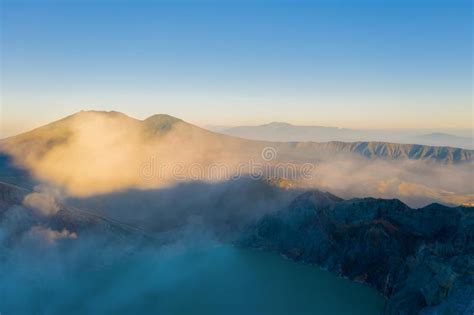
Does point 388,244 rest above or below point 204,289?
above

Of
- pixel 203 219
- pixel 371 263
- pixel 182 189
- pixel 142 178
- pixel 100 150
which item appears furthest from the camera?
pixel 100 150

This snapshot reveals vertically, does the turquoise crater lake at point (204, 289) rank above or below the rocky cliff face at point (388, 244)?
below

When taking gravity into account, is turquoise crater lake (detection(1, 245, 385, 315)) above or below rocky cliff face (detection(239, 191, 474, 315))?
below

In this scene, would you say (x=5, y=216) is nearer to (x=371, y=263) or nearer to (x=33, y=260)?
(x=33, y=260)

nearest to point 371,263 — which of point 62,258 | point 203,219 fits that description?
point 203,219

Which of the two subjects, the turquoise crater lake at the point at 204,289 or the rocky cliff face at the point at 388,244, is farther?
the turquoise crater lake at the point at 204,289

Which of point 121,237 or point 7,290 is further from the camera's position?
point 121,237

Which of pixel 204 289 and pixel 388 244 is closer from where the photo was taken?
pixel 204 289

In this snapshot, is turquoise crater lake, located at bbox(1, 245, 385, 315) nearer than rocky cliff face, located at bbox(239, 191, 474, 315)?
No
